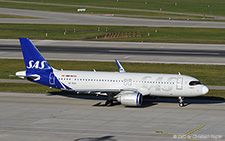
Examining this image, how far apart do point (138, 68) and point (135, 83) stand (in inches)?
857

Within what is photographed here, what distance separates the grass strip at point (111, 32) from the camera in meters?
104

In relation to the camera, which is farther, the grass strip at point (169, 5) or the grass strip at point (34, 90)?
the grass strip at point (169, 5)

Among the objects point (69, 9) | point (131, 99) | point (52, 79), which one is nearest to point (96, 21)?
point (69, 9)

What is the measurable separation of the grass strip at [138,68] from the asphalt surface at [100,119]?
13.9 m

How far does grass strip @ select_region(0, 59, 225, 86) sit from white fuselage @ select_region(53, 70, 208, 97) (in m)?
15.6

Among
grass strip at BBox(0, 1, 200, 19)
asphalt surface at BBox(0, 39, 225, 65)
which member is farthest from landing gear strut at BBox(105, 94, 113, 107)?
grass strip at BBox(0, 1, 200, 19)

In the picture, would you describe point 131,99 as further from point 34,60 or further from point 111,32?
point 111,32

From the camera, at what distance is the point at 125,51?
88938 mm

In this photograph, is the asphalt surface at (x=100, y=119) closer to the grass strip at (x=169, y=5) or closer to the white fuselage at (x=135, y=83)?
the white fuselage at (x=135, y=83)

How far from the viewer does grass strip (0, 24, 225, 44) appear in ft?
340

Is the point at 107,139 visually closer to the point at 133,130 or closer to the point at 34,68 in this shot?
the point at 133,130

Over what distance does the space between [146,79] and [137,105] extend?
3703 mm

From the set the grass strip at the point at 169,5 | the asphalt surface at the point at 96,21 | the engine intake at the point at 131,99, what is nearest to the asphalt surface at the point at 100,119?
the engine intake at the point at 131,99

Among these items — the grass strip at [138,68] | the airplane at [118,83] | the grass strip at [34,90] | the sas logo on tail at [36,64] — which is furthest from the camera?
the grass strip at [138,68]
